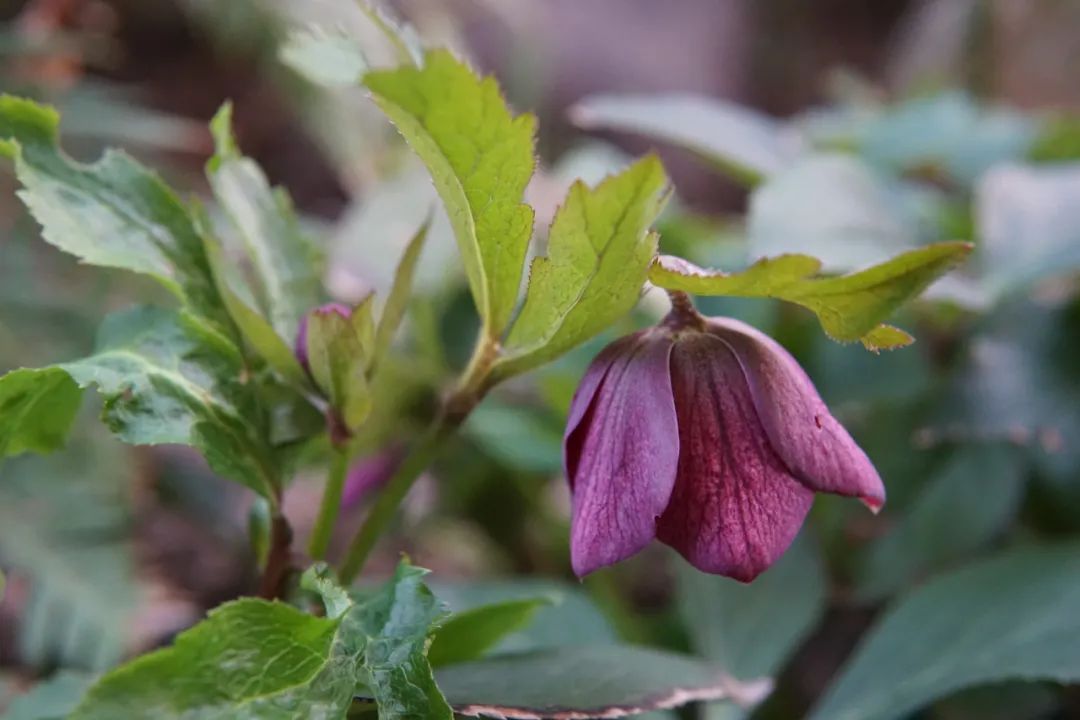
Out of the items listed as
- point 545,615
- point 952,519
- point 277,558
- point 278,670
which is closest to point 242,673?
point 278,670

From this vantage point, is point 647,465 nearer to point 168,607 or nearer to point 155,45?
point 168,607

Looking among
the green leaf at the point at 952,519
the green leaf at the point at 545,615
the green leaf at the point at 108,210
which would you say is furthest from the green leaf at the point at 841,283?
the green leaf at the point at 952,519

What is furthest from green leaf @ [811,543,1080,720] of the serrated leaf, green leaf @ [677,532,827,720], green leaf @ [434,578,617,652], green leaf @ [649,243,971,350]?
the serrated leaf

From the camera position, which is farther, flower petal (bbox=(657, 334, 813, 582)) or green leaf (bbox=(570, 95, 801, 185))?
green leaf (bbox=(570, 95, 801, 185))

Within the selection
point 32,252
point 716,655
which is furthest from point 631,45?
point 716,655

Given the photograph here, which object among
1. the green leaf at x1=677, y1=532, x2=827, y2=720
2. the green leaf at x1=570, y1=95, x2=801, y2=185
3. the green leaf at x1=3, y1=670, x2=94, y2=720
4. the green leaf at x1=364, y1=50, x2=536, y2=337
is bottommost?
the green leaf at x1=3, y1=670, x2=94, y2=720

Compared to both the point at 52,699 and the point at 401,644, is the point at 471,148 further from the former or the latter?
the point at 52,699

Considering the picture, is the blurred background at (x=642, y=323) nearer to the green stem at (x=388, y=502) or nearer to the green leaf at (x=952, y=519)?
the green leaf at (x=952, y=519)

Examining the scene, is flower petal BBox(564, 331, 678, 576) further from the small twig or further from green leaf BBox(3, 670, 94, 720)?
green leaf BBox(3, 670, 94, 720)

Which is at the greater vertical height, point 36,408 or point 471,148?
point 471,148
